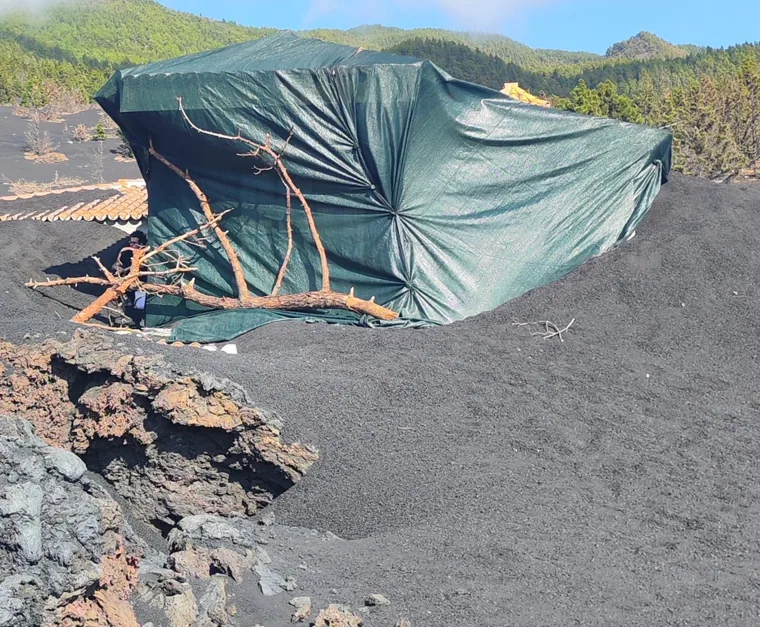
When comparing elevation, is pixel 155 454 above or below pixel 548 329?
below

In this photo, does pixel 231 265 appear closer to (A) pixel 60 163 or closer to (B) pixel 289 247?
(B) pixel 289 247

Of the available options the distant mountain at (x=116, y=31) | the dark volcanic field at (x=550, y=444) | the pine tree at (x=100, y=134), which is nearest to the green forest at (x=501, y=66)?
the distant mountain at (x=116, y=31)

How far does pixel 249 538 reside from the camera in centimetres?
521

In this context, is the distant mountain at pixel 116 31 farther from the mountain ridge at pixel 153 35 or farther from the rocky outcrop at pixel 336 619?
the rocky outcrop at pixel 336 619

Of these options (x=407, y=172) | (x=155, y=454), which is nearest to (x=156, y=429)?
(x=155, y=454)

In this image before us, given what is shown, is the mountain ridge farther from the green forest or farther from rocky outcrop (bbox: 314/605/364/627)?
rocky outcrop (bbox: 314/605/364/627)

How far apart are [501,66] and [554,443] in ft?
169

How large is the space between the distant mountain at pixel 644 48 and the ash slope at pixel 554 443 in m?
85.8

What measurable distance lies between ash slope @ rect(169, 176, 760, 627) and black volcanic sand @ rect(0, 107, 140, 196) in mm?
18433

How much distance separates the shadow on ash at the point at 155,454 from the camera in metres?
4.53

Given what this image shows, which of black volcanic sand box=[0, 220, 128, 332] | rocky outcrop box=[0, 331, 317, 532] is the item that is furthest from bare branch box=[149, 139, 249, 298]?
rocky outcrop box=[0, 331, 317, 532]

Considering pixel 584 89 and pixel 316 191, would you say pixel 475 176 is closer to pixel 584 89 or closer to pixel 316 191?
pixel 316 191

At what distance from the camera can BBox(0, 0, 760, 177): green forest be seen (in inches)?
A: 876

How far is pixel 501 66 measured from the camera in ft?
181
